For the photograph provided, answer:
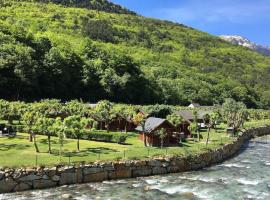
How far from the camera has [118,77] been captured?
14612 cm

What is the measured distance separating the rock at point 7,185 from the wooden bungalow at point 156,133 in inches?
1122

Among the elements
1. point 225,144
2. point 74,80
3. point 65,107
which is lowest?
point 225,144

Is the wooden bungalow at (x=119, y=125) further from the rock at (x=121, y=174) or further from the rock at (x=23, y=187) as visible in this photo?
the rock at (x=23, y=187)

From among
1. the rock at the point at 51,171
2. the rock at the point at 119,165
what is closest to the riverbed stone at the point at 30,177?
the rock at the point at 51,171

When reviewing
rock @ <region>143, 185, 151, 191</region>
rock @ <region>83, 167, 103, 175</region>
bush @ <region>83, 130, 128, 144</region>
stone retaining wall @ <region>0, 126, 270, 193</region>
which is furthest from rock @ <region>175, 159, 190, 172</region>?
bush @ <region>83, 130, 128, 144</region>

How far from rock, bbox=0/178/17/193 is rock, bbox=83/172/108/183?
8.62 metres

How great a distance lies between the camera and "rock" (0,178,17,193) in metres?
47.8

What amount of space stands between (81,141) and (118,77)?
75298 mm

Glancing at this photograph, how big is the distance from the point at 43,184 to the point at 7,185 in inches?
163

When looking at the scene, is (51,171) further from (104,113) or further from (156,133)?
(104,113)

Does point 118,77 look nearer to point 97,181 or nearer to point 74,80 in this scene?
point 74,80

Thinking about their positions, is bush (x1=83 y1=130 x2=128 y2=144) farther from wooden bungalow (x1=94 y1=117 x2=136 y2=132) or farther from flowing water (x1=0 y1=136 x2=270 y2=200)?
wooden bungalow (x1=94 y1=117 x2=136 y2=132)

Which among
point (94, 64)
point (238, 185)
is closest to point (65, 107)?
point (238, 185)

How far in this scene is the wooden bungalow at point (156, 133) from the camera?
238ft
